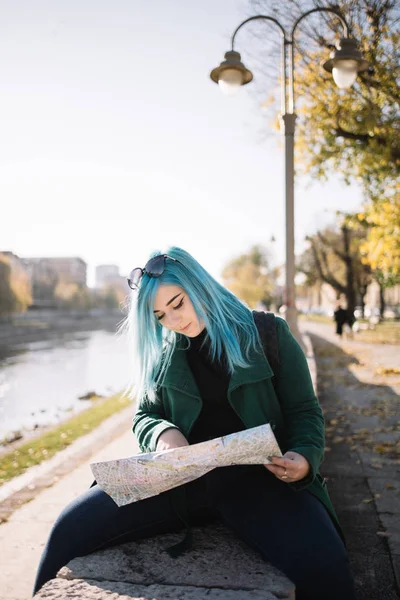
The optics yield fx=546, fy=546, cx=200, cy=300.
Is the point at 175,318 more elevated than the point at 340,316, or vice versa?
the point at 175,318

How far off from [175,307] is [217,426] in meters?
0.59

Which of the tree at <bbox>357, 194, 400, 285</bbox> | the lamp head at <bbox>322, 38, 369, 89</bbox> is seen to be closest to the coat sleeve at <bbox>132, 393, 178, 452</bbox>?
the lamp head at <bbox>322, 38, 369, 89</bbox>

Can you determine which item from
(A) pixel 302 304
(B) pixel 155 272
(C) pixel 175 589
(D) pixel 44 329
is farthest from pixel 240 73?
(A) pixel 302 304

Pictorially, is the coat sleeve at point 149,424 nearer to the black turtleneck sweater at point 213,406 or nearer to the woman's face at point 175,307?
the black turtleneck sweater at point 213,406

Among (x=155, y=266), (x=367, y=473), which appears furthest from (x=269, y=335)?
(x=367, y=473)

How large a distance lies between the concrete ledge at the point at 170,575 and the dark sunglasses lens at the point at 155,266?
121 cm

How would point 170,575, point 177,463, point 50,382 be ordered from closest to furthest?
point 170,575 < point 177,463 < point 50,382

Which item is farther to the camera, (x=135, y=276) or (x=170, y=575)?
(x=135, y=276)

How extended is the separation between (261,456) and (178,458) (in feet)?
1.11

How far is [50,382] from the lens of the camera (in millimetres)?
19188

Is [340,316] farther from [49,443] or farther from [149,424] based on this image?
[149,424]

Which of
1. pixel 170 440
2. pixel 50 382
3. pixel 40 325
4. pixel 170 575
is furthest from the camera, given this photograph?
pixel 40 325

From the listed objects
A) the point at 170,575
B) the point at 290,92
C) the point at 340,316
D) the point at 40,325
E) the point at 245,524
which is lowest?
the point at 40,325

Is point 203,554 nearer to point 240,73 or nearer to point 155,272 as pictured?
point 155,272
